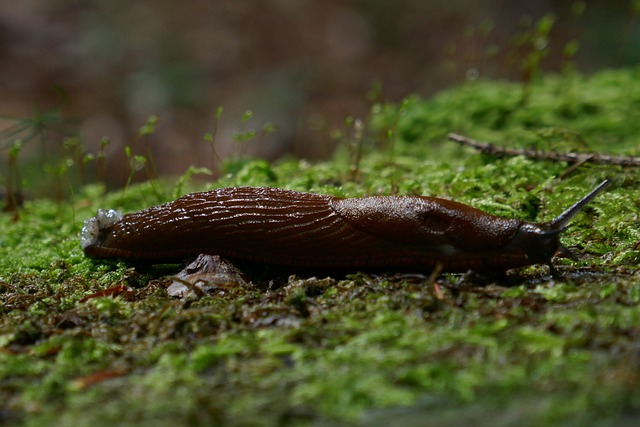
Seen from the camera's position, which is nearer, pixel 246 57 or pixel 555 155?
pixel 555 155

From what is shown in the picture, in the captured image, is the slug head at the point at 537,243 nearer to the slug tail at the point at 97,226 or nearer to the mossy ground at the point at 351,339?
the mossy ground at the point at 351,339

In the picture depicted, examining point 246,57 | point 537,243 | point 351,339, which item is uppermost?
point 246,57

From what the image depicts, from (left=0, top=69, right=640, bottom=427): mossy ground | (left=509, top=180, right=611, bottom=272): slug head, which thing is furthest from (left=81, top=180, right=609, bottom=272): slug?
(left=0, top=69, right=640, bottom=427): mossy ground

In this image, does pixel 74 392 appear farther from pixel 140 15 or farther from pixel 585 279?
pixel 140 15

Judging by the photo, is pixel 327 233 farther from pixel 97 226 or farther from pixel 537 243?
pixel 97 226

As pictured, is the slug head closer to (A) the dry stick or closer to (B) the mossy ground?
(B) the mossy ground

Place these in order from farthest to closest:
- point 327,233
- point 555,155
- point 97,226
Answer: point 555,155, point 97,226, point 327,233

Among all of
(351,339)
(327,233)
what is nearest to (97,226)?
(327,233)
